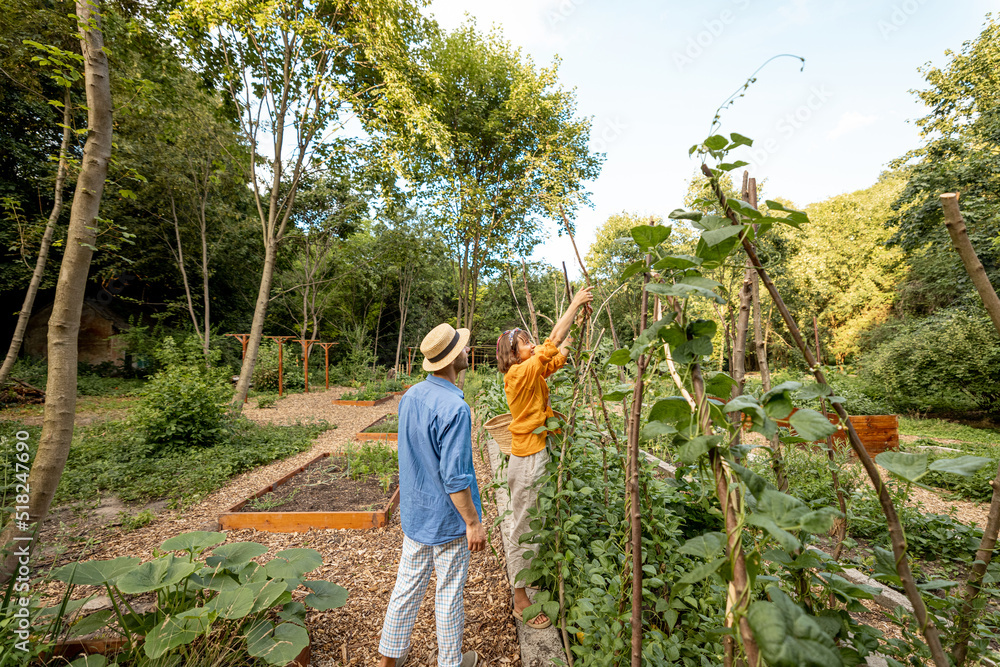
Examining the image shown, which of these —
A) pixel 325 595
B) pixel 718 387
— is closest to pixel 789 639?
pixel 718 387

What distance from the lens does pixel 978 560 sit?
0.76 m

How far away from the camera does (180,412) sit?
5.64 metres

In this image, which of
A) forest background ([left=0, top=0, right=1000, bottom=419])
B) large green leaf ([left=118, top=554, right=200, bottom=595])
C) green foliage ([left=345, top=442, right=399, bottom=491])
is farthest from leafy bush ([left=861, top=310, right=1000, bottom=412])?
large green leaf ([left=118, top=554, right=200, bottom=595])

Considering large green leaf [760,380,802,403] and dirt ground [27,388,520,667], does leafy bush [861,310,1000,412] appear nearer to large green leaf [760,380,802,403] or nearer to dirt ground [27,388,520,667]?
dirt ground [27,388,520,667]

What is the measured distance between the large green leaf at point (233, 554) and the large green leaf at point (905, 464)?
2450mm

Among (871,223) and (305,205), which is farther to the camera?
(871,223)

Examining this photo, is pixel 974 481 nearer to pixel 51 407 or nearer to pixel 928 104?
pixel 51 407

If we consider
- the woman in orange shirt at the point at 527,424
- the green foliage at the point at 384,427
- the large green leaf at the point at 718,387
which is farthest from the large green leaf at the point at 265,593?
the green foliage at the point at 384,427

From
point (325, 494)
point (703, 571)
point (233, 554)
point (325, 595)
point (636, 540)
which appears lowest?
point (325, 494)

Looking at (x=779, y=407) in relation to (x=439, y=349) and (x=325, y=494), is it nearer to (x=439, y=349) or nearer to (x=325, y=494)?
(x=439, y=349)

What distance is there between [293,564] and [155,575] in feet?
1.83

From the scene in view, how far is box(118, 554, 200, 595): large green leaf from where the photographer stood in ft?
5.44

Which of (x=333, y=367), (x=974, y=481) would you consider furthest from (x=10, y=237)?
(x=974, y=481)

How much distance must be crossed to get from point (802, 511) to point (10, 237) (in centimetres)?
1697
